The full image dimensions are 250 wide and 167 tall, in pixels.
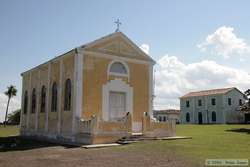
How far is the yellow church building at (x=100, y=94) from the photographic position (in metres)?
18.9

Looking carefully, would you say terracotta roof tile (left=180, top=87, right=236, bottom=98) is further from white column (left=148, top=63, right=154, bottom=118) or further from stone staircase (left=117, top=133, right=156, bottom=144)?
stone staircase (left=117, top=133, right=156, bottom=144)

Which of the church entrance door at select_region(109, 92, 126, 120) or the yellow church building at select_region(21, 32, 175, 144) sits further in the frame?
the church entrance door at select_region(109, 92, 126, 120)

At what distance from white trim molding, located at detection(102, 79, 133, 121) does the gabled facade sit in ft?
146

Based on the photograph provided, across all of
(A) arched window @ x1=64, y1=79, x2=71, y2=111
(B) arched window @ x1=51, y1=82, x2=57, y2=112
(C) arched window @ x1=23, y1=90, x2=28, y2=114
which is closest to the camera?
(A) arched window @ x1=64, y1=79, x2=71, y2=111

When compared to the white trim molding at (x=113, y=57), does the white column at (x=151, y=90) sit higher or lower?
lower

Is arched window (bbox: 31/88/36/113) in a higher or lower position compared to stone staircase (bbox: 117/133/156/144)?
higher

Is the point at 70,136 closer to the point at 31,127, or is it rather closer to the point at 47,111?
the point at 47,111

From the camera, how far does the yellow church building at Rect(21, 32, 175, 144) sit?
18906 mm

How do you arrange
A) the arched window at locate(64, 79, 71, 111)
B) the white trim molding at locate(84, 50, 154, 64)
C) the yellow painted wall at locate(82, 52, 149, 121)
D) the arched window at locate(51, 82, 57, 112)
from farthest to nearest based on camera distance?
the arched window at locate(51, 82, 57, 112) → the arched window at locate(64, 79, 71, 111) → the white trim molding at locate(84, 50, 154, 64) → the yellow painted wall at locate(82, 52, 149, 121)

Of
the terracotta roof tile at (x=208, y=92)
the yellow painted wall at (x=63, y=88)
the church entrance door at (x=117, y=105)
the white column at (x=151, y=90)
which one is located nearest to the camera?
the yellow painted wall at (x=63, y=88)

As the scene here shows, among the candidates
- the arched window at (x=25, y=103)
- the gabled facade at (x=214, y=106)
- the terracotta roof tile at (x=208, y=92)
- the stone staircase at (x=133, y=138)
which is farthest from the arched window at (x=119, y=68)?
the terracotta roof tile at (x=208, y=92)

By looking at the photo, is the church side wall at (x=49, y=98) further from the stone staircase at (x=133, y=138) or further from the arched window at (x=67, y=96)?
the stone staircase at (x=133, y=138)

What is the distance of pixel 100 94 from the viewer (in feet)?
67.3

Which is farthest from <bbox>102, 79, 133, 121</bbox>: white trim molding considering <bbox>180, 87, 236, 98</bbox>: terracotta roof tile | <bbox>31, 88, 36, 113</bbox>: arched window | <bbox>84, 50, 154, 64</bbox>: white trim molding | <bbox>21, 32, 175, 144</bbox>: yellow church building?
<bbox>180, 87, 236, 98</bbox>: terracotta roof tile
